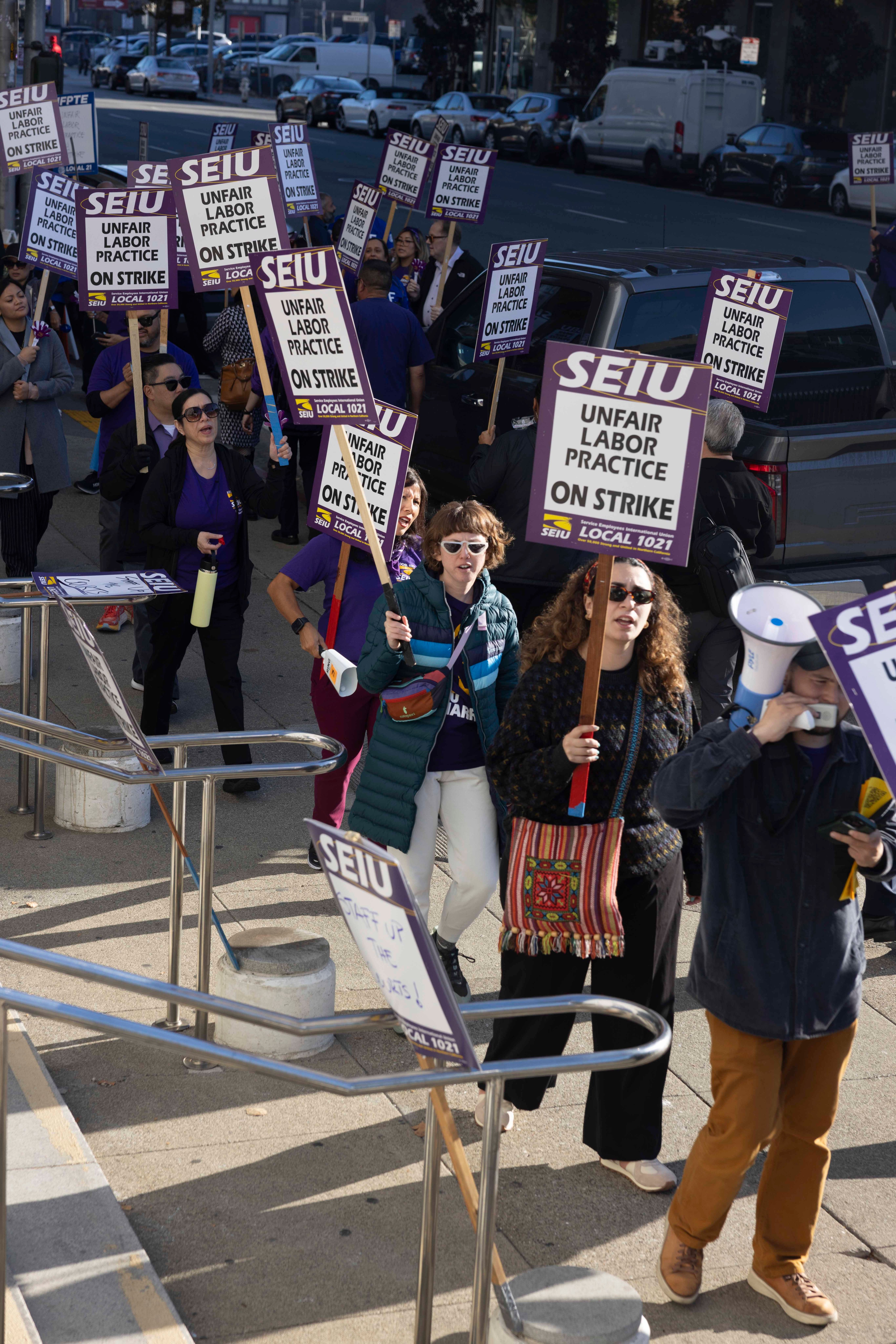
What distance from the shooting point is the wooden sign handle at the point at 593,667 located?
14.3 feet

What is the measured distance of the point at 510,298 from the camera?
9.12 m

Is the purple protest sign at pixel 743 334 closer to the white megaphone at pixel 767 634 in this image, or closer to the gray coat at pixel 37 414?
the white megaphone at pixel 767 634

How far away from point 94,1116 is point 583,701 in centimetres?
194

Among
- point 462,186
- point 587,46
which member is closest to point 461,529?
point 462,186

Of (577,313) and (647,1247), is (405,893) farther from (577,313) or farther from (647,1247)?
(577,313)

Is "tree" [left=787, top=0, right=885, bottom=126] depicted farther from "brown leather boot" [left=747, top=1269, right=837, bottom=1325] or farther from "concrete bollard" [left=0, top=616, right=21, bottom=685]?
"brown leather boot" [left=747, top=1269, right=837, bottom=1325]

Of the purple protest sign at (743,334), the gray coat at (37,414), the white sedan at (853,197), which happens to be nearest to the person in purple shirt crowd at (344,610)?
the purple protest sign at (743,334)

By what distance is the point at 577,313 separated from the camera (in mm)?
9133

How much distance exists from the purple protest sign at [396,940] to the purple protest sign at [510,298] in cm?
631

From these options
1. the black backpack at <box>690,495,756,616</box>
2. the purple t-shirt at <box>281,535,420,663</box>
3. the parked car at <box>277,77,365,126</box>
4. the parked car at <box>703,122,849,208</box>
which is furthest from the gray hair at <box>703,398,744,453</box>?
the parked car at <box>277,77,365,126</box>

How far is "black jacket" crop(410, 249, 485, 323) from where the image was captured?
13.8 meters

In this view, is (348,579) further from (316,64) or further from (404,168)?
(316,64)

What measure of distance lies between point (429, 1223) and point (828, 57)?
44.9 m

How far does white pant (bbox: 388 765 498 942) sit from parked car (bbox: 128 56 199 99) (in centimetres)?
5907
